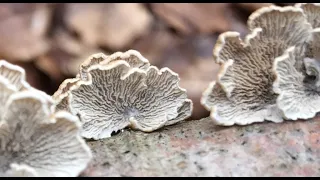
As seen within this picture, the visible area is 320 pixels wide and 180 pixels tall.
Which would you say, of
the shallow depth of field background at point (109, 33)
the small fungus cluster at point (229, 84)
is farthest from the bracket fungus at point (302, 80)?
the shallow depth of field background at point (109, 33)

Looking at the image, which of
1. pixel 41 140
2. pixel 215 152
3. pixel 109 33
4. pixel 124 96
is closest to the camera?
pixel 41 140

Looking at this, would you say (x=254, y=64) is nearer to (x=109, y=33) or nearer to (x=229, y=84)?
(x=229, y=84)

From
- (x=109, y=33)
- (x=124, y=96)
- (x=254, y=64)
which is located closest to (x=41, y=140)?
(x=124, y=96)

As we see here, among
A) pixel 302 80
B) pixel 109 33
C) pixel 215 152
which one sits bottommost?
pixel 215 152

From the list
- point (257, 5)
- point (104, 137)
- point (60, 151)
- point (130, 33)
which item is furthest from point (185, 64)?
point (60, 151)

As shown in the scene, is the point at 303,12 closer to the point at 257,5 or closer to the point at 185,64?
the point at 185,64

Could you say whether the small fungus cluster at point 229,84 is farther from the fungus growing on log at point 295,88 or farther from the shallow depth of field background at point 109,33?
the shallow depth of field background at point 109,33
